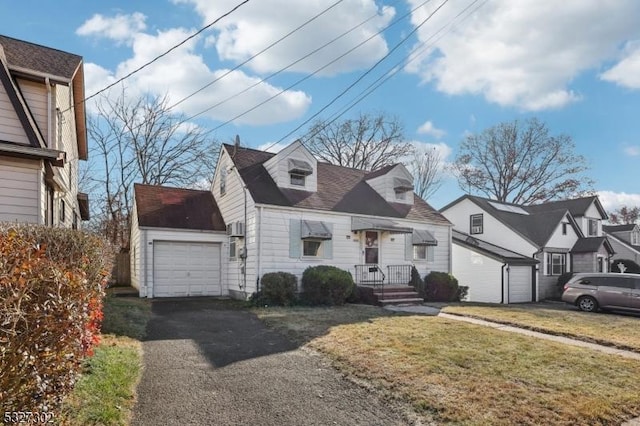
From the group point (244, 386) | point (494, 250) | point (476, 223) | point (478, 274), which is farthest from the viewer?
point (476, 223)

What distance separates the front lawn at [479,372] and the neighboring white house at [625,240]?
29513 millimetres

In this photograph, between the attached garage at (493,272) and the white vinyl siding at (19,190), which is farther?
the attached garage at (493,272)

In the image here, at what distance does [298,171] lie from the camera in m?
16.1

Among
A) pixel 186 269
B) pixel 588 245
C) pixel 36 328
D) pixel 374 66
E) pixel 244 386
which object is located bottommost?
pixel 244 386

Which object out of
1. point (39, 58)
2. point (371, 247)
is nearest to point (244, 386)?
point (39, 58)

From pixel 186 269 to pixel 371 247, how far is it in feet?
24.7

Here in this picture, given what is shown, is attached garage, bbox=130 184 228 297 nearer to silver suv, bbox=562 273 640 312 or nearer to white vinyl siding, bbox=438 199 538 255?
silver suv, bbox=562 273 640 312

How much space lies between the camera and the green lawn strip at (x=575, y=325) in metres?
8.89

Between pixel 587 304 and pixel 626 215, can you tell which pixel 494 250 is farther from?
pixel 626 215

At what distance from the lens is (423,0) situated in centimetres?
862

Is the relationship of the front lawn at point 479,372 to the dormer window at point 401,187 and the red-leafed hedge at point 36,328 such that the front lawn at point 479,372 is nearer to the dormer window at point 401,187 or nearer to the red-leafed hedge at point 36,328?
the red-leafed hedge at point 36,328

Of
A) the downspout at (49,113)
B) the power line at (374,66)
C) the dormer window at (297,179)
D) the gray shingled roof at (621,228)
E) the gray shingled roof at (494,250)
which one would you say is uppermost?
the power line at (374,66)

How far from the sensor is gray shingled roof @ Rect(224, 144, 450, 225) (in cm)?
1507

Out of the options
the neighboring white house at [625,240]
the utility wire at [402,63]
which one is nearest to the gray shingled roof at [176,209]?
the utility wire at [402,63]
